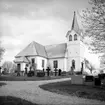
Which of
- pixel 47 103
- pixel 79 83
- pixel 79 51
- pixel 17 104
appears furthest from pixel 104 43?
pixel 79 51

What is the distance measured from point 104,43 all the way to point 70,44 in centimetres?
2554

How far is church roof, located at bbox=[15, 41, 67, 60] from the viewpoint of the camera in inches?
1321

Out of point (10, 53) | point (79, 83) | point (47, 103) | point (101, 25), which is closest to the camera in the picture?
point (47, 103)

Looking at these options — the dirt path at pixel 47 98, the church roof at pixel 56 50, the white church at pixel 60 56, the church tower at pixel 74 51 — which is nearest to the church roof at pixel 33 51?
the white church at pixel 60 56

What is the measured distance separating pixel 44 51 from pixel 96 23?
2850cm

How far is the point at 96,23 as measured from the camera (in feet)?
28.3

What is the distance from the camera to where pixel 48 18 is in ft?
20.0

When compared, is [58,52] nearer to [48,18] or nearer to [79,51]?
[79,51]

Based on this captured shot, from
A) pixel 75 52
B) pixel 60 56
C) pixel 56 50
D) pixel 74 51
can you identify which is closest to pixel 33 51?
pixel 56 50

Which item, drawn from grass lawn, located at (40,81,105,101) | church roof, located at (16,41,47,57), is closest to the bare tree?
grass lawn, located at (40,81,105,101)

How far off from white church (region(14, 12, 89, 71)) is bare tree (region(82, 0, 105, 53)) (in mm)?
23153

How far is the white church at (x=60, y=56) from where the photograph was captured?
32594mm

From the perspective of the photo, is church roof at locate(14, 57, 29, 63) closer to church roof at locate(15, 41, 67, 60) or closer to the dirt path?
church roof at locate(15, 41, 67, 60)

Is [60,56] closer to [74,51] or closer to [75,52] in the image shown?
[74,51]
